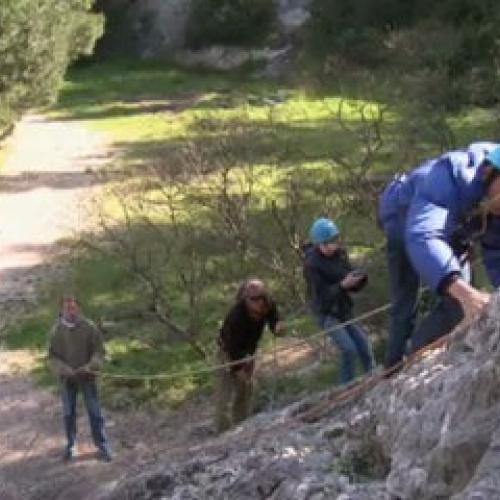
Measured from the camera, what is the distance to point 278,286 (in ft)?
44.3

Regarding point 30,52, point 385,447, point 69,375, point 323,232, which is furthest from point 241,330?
point 30,52

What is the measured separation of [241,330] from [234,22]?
3263cm

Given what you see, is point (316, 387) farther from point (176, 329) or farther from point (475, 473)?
point (475, 473)

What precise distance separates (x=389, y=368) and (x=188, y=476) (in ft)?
4.06

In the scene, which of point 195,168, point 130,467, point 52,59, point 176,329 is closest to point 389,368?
point 130,467

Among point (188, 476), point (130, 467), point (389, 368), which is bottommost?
point (130, 467)

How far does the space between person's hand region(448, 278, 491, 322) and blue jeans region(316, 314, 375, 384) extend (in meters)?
3.70

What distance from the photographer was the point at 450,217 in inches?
197

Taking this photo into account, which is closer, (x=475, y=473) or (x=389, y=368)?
(x=475, y=473)

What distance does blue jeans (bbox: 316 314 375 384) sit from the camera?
9.07m

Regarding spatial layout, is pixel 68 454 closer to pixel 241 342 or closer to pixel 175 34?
pixel 241 342

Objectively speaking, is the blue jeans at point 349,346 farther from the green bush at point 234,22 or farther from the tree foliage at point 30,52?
the green bush at point 234,22

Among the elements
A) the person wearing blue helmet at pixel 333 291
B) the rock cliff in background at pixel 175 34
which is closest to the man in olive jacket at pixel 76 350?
the person wearing blue helmet at pixel 333 291

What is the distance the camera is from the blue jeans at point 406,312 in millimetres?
5984
